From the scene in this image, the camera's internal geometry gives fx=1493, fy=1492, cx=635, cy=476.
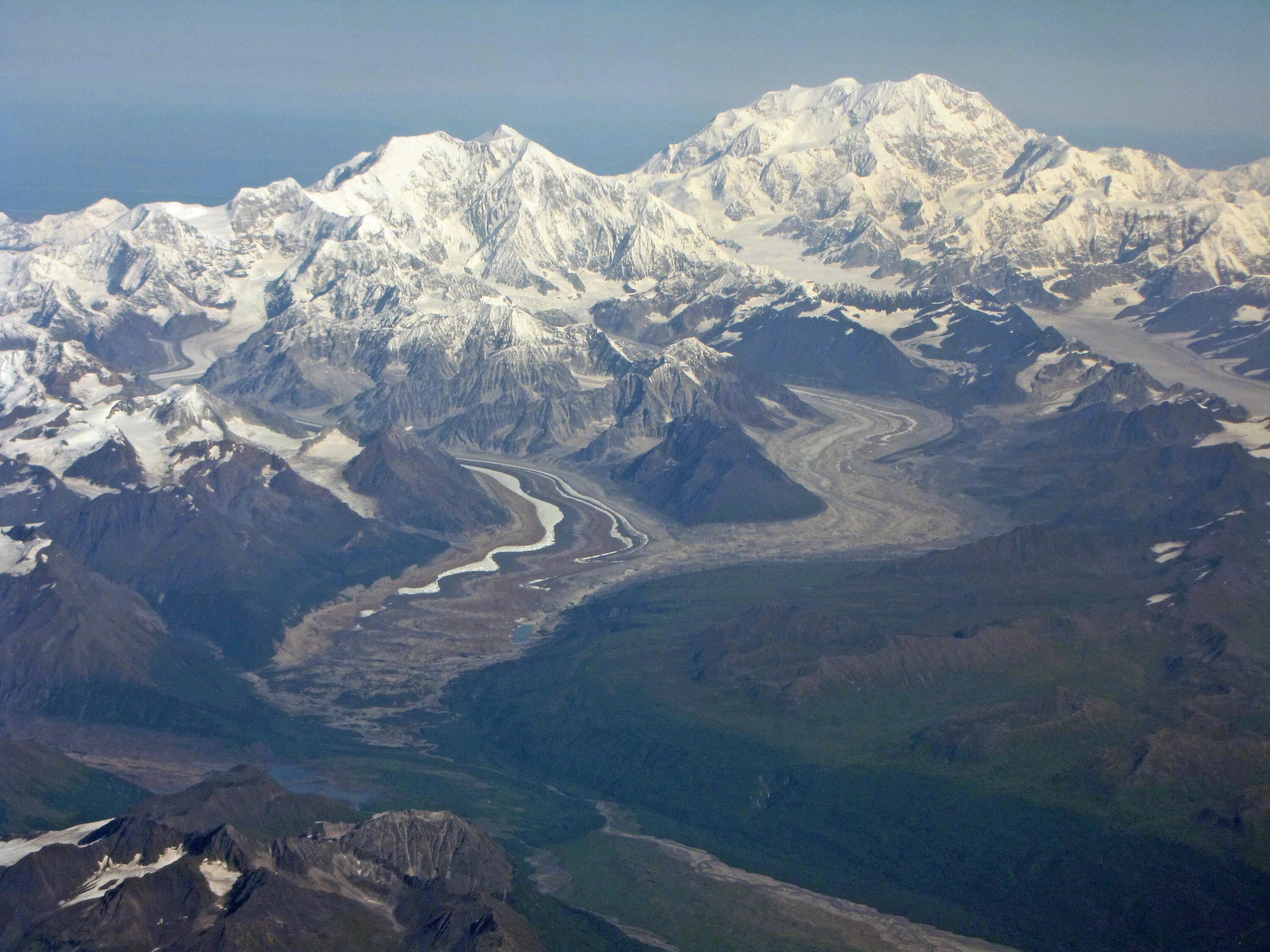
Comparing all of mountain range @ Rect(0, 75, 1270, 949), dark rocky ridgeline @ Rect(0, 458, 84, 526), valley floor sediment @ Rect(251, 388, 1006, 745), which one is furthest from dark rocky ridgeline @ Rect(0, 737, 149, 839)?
dark rocky ridgeline @ Rect(0, 458, 84, 526)

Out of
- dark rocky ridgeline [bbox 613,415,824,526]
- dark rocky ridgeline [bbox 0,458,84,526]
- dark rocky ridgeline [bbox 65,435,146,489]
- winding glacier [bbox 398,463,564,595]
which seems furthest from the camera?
dark rocky ridgeline [bbox 613,415,824,526]

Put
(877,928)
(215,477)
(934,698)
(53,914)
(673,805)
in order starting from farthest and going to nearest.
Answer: (215,477) → (934,698) → (673,805) → (877,928) → (53,914)

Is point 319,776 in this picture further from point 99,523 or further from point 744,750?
point 99,523

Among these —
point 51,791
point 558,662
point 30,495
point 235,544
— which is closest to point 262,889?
point 51,791

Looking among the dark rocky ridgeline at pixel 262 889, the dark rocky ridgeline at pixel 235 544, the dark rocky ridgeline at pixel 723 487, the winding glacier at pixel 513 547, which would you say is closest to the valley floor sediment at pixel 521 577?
the winding glacier at pixel 513 547

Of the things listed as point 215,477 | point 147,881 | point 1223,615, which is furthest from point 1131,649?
point 215,477

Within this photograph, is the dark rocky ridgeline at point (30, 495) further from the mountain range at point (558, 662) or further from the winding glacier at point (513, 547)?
the winding glacier at point (513, 547)

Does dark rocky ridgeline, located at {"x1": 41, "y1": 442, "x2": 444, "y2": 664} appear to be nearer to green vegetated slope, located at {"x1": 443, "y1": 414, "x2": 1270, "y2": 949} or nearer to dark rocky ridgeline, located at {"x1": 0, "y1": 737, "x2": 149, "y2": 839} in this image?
green vegetated slope, located at {"x1": 443, "y1": 414, "x2": 1270, "y2": 949}
